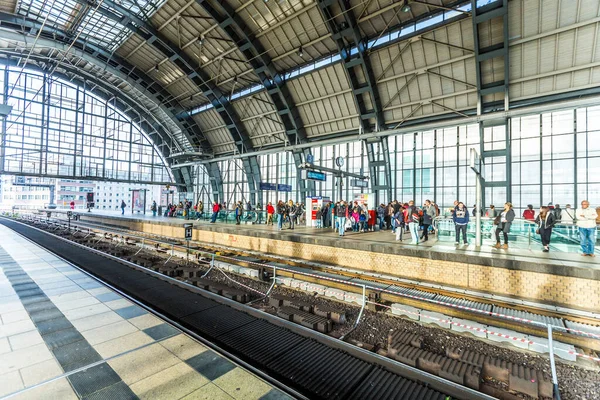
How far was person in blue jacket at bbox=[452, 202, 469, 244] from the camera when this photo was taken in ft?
32.1

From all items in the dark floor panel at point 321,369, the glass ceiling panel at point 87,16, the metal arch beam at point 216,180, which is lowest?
the dark floor panel at point 321,369

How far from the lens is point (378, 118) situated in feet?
67.8

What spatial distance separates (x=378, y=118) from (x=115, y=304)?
1956cm

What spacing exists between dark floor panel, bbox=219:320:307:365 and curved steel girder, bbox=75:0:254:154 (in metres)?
24.1

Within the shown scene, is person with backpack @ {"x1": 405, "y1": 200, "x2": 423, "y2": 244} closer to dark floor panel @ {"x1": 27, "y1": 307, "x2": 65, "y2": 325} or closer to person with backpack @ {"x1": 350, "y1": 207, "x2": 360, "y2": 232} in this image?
person with backpack @ {"x1": 350, "y1": 207, "x2": 360, "y2": 232}

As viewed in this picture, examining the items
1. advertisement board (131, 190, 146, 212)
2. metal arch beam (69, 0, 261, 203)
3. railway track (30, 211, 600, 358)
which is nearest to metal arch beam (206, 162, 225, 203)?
metal arch beam (69, 0, 261, 203)

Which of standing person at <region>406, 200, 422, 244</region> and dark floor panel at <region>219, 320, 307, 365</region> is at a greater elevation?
standing person at <region>406, 200, 422, 244</region>

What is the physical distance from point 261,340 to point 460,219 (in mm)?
8350

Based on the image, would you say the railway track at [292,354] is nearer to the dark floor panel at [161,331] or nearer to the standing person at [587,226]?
the dark floor panel at [161,331]

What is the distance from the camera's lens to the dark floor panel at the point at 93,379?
3221mm

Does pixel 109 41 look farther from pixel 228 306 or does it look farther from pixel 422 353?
pixel 422 353

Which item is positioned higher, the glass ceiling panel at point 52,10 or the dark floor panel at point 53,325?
the glass ceiling panel at point 52,10

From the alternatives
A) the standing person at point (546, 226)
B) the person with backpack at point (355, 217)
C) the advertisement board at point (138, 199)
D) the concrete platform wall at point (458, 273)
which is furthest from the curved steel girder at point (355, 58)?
the advertisement board at point (138, 199)

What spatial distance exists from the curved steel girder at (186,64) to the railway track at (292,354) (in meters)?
22.5
